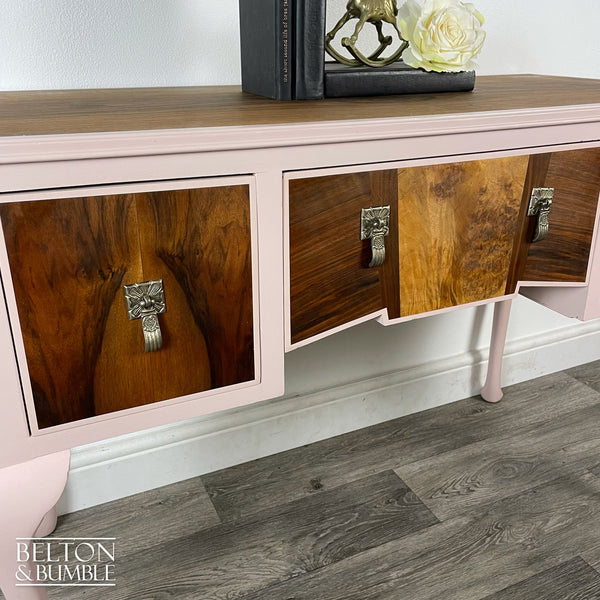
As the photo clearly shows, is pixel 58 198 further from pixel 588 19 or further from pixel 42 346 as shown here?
pixel 588 19

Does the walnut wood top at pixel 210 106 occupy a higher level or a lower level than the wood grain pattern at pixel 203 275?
higher

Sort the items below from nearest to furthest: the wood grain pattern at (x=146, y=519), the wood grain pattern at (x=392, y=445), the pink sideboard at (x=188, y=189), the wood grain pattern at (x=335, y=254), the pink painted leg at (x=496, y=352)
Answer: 1. the pink sideboard at (x=188, y=189)
2. the wood grain pattern at (x=335, y=254)
3. the wood grain pattern at (x=146, y=519)
4. the wood grain pattern at (x=392, y=445)
5. the pink painted leg at (x=496, y=352)

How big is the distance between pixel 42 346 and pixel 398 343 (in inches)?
36.1

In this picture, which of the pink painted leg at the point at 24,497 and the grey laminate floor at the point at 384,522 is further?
the grey laminate floor at the point at 384,522

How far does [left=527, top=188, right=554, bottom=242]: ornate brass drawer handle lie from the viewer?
2.58 feet

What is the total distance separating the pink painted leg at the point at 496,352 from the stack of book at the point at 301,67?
0.63m

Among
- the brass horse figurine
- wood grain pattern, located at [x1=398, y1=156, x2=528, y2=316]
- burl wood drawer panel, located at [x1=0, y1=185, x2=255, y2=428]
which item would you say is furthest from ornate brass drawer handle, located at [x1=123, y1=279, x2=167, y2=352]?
the brass horse figurine

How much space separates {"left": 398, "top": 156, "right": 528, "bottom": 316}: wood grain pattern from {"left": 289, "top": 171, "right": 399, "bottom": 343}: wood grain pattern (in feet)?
0.08

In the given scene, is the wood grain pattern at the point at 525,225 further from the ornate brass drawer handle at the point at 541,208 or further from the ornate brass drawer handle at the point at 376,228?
the ornate brass drawer handle at the point at 376,228

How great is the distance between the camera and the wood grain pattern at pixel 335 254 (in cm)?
65

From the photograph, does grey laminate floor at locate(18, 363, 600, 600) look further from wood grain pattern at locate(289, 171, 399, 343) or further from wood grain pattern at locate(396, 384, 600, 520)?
wood grain pattern at locate(289, 171, 399, 343)

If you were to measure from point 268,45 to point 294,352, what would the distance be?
2.05 ft

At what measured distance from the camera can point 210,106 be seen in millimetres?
718

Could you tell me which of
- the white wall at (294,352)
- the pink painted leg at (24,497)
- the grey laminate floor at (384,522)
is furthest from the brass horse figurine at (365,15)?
the grey laminate floor at (384,522)
